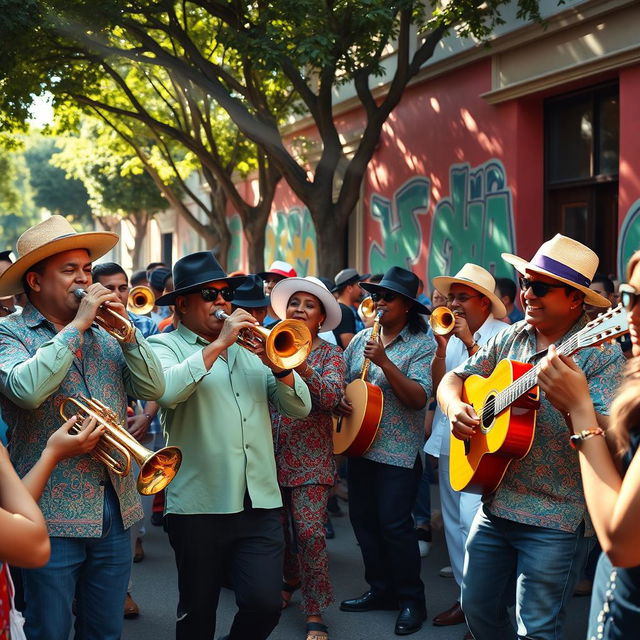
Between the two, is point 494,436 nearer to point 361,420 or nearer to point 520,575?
point 520,575

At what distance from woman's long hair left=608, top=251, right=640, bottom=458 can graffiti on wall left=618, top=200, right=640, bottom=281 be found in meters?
7.75

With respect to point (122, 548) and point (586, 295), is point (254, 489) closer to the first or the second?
point (122, 548)

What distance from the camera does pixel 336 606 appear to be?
20.3 feet

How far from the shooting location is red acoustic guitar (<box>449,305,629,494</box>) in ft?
12.3

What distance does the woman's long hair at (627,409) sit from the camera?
2488 mm

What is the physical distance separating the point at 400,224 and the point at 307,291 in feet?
31.0

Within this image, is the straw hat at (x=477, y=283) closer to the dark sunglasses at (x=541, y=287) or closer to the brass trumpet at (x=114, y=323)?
the dark sunglasses at (x=541, y=287)

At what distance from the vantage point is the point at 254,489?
433 centimetres

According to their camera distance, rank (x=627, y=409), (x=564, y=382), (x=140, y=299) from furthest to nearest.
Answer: (x=140, y=299), (x=564, y=382), (x=627, y=409)

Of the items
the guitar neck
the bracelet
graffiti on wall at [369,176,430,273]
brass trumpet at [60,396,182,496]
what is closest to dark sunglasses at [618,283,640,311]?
the bracelet

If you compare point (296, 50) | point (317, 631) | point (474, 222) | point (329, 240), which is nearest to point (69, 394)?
point (317, 631)

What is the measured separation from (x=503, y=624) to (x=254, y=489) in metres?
1.28

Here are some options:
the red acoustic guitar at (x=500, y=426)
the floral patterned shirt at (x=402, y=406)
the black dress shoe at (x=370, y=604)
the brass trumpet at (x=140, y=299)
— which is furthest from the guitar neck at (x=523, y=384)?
the brass trumpet at (x=140, y=299)

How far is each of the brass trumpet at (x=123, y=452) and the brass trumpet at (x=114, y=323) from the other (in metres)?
0.31
